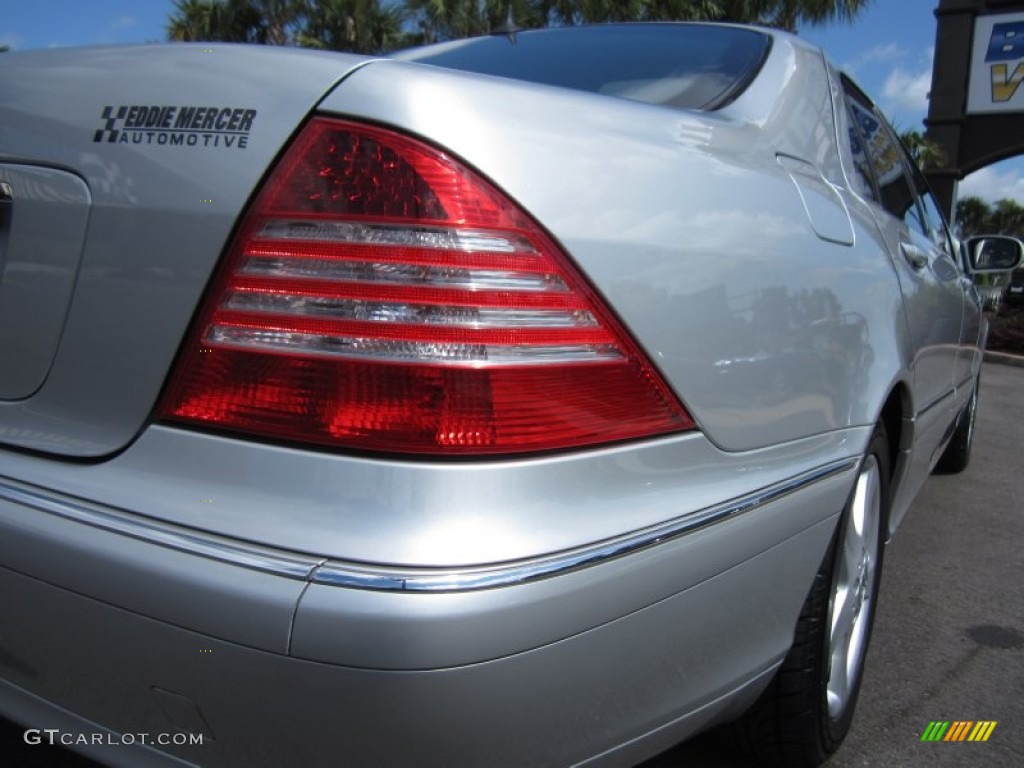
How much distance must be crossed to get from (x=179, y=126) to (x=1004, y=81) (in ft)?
67.9

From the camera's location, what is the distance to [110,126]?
4.01 feet

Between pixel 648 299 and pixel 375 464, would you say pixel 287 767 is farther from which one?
→ pixel 648 299

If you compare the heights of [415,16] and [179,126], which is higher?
[415,16]

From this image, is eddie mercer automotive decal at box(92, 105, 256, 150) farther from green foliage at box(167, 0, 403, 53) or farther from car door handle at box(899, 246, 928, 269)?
green foliage at box(167, 0, 403, 53)

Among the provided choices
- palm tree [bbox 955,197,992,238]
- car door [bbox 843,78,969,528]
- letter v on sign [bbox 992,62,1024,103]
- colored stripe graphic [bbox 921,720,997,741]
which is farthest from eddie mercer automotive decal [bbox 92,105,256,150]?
palm tree [bbox 955,197,992,238]

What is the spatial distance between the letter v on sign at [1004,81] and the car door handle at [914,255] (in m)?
18.7

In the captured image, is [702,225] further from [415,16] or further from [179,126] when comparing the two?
[415,16]

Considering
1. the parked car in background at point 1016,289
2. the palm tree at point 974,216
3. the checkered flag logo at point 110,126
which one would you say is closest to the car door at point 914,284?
the checkered flag logo at point 110,126

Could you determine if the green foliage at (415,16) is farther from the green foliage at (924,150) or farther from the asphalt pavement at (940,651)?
the asphalt pavement at (940,651)

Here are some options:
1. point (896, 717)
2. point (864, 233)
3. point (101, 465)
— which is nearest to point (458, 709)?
point (101, 465)

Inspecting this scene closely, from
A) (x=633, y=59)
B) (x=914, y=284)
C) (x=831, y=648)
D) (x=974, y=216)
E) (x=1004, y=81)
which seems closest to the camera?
(x=831, y=648)

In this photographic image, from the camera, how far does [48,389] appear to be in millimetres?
1276

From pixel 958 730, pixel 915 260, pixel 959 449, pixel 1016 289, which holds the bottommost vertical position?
pixel 958 730

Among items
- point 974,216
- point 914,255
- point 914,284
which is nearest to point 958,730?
point 914,284
